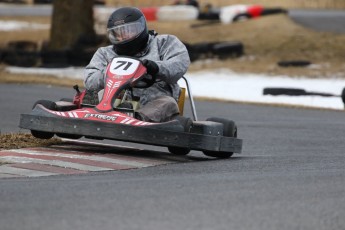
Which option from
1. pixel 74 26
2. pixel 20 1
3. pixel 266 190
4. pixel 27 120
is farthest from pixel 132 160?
pixel 20 1

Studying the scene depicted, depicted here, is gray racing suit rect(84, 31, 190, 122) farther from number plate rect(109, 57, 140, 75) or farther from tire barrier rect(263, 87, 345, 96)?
tire barrier rect(263, 87, 345, 96)

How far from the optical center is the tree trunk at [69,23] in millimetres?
27109

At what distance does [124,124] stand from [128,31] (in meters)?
1.11

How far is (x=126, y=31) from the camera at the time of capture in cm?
1059

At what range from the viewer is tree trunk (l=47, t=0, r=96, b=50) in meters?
27.1

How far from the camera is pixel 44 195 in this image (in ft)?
23.6

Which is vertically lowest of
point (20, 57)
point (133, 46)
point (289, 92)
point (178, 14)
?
point (178, 14)

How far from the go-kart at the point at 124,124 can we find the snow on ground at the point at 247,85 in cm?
848

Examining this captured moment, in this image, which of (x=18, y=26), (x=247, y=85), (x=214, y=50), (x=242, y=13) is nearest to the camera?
(x=247, y=85)

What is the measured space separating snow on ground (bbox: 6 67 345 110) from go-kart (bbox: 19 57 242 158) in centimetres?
848

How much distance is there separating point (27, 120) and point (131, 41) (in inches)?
45.7

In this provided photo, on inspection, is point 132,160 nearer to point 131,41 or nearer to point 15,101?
point 131,41

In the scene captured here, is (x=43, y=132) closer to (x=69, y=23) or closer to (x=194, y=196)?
(x=194, y=196)

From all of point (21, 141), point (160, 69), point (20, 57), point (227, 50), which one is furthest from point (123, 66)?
point (227, 50)
